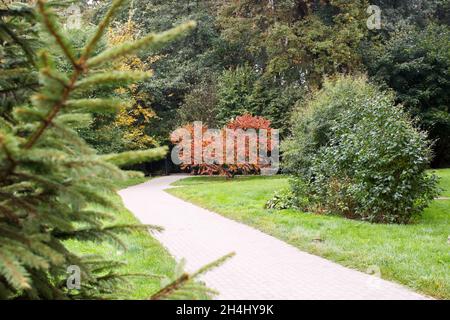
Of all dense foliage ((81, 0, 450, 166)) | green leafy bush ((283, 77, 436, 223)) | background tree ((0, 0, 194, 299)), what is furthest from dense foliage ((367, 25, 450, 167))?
background tree ((0, 0, 194, 299))

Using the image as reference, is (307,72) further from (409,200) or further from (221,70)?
(409,200)

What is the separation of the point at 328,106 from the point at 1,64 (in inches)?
522

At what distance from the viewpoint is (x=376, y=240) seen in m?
8.92

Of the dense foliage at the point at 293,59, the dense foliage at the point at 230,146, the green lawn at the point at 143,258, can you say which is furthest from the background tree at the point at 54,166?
the dense foliage at the point at 293,59

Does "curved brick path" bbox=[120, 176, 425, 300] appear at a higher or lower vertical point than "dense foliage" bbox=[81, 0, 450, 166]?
lower

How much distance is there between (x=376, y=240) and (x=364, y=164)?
3586 millimetres

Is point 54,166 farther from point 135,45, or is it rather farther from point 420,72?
point 420,72

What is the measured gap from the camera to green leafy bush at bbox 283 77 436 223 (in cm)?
1138

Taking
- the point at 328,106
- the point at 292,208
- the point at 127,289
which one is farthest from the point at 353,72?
the point at 127,289

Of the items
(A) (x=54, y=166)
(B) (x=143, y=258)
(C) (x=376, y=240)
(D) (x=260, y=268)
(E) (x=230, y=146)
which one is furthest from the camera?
(E) (x=230, y=146)

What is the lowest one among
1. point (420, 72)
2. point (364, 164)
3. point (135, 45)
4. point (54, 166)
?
point (364, 164)

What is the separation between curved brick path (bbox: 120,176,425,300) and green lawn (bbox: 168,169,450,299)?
28 centimetres

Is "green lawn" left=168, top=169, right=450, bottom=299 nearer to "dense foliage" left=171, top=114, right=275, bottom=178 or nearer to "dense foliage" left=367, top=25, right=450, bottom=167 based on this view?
"dense foliage" left=171, top=114, right=275, bottom=178

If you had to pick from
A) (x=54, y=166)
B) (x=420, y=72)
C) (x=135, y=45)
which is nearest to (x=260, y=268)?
(x=54, y=166)
